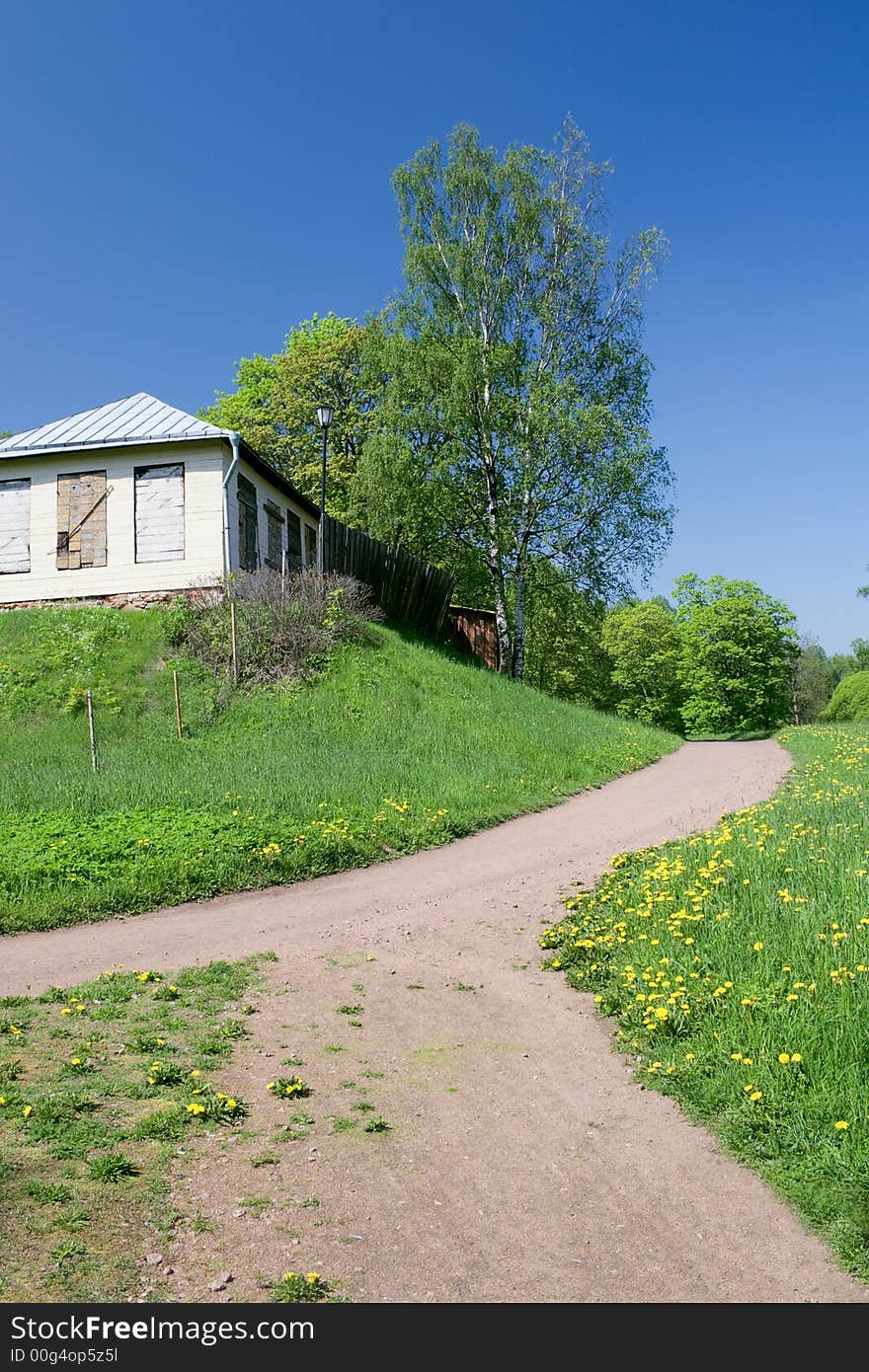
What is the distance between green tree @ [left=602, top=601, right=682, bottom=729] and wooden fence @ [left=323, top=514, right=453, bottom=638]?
28.8 meters

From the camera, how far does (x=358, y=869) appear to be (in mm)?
10508

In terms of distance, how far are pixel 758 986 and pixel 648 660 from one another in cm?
5113

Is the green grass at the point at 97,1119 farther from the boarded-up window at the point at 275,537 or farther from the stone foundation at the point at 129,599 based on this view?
the boarded-up window at the point at 275,537

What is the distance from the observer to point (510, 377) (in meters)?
27.5

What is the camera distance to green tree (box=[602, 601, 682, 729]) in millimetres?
55844

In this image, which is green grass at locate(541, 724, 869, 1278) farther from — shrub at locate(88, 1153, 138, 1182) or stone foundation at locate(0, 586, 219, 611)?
stone foundation at locate(0, 586, 219, 611)

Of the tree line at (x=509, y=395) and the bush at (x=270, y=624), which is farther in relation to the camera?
the tree line at (x=509, y=395)

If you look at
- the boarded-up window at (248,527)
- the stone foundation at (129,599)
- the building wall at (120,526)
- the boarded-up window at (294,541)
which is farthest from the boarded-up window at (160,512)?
the boarded-up window at (294,541)

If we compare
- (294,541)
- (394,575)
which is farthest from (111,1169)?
(294,541)

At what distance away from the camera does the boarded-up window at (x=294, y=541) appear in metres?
26.3

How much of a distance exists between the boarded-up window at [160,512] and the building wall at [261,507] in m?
1.15

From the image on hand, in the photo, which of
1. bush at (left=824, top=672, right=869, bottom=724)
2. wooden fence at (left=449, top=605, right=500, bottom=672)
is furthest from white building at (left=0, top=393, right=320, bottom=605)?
bush at (left=824, top=672, right=869, bottom=724)
